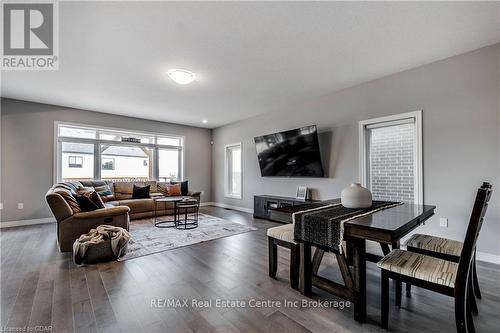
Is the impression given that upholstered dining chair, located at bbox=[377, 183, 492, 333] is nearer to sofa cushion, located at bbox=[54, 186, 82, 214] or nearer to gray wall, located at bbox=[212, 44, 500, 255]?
gray wall, located at bbox=[212, 44, 500, 255]

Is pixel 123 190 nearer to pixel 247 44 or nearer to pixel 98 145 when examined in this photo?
pixel 98 145

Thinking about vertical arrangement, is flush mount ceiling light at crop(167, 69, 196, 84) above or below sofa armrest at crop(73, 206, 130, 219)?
above

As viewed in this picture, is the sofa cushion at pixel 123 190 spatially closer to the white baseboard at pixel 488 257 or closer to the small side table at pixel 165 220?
the small side table at pixel 165 220

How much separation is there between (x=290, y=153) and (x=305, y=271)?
3185mm

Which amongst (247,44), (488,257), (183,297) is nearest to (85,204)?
(183,297)

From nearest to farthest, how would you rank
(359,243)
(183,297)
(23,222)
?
(359,243)
(183,297)
(23,222)

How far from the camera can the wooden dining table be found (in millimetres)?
1453

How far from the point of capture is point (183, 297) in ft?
6.51

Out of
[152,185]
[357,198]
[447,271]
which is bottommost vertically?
[447,271]

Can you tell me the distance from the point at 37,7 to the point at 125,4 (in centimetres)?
84

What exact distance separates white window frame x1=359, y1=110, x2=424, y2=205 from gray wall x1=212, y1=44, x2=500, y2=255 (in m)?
0.06

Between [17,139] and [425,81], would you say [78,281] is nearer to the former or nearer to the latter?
[17,139]

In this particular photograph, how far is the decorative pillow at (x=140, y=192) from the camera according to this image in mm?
5547

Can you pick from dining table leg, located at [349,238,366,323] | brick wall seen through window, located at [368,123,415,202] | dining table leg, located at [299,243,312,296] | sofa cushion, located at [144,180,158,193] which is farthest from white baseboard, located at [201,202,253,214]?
dining table leg, located at [349,238,366,323]
